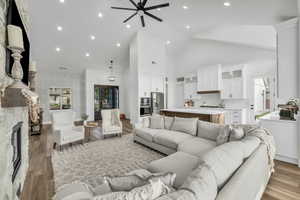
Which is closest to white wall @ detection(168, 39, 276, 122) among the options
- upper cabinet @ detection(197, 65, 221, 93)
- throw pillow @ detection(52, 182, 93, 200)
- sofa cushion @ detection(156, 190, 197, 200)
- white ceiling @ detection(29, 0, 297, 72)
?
upper cabinet @ detection(197, 65, 221, 93)

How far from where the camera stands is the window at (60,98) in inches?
318

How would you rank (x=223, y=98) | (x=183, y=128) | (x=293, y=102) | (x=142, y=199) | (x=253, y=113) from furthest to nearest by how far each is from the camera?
(x=223, y=98)
(x=253, y=113)
(x=183, y=128)
(x=293, y=102)
(x=142, y=199)

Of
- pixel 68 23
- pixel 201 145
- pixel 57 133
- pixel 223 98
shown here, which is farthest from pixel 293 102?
pixel 68 23

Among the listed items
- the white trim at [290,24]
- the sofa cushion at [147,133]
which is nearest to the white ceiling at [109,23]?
the white trim at [290,24]

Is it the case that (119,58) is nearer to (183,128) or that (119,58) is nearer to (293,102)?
A: (183,128)

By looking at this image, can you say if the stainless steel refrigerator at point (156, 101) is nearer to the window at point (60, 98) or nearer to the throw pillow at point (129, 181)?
the window at point (60, 98)

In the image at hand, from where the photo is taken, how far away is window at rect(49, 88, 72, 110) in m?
8.07

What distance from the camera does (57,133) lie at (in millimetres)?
3965

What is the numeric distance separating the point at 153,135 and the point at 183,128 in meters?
0.74

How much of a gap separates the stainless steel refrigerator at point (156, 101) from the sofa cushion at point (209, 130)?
393 cm

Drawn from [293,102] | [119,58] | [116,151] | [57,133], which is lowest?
[116,151]

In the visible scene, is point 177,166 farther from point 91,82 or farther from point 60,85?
point 60,85

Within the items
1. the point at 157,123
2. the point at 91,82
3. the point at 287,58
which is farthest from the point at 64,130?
the point at 287,58

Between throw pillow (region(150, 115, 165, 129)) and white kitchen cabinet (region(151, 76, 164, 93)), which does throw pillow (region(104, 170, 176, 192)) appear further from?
white kitchen cabinet (region(151, 76, 164, 93))
